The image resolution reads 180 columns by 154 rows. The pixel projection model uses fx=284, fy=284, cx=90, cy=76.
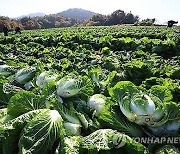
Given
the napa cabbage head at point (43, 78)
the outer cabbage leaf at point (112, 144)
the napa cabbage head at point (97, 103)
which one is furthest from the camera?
the napa cabbage head at point (43, 78)

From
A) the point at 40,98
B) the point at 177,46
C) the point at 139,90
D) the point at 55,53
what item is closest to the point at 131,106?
the point at 139,90

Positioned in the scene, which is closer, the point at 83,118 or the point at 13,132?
the point at 13,132

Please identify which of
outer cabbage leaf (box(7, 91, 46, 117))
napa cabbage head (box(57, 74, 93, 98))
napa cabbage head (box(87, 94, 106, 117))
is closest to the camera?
outer cabbage leaf (box(7, 91, 46, 117))

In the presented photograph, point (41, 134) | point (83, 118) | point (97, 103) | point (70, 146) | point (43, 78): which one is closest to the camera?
point (70, 146)

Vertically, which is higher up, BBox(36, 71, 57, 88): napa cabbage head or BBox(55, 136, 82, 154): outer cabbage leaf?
BBox(36, 71, 57, 88): napa cabbage head

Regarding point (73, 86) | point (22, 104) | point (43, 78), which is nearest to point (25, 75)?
point (43, 78)

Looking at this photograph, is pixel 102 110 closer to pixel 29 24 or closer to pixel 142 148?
pixel 142 148

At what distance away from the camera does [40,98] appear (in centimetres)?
348

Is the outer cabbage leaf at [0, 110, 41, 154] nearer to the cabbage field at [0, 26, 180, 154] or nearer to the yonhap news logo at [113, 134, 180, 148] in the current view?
the cabbage field at [0, 26, 180, 154]

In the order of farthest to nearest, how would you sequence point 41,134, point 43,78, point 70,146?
point 43,78 → point 41,134 → point 70,146

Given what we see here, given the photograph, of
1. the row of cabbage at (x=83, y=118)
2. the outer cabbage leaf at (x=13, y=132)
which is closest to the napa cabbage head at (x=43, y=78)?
the row of cabbage at (x=83, y=118)

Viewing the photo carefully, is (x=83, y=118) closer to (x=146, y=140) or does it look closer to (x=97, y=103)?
(x=97, y=103)

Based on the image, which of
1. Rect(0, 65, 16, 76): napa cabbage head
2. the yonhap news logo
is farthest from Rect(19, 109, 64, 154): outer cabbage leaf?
Rect(0, 65, 16, 76): napa cabbage head

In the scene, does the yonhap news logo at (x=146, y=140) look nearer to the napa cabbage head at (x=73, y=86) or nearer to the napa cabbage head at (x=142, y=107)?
the napa cabbage head at (x=142, y=107)
